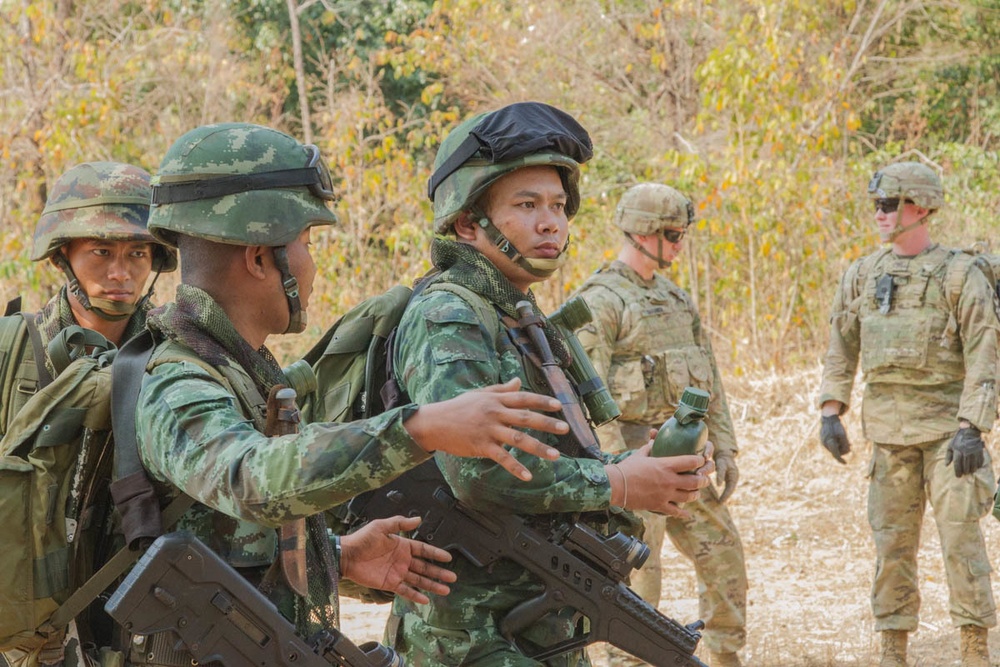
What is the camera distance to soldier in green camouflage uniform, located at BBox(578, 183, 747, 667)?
243 inches

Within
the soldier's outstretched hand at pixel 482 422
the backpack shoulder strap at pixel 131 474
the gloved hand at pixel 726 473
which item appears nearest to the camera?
the soldier's outstretched hand at pixel 482 422

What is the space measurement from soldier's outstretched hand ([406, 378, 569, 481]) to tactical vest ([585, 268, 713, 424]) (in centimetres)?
429

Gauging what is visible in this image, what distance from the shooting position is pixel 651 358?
6254 millimetres

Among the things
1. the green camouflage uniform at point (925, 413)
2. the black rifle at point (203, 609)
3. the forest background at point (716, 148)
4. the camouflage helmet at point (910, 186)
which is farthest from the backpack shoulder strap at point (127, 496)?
the camouflage helmet at point (910, 186)

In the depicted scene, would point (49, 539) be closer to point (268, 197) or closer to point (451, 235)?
point (268, 197)

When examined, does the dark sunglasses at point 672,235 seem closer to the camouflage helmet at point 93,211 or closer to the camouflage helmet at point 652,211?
the camouflage helmet at point 652,211

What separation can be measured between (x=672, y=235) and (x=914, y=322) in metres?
1.39

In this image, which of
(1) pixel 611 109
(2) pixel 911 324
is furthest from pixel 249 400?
(1) pixel 611 109

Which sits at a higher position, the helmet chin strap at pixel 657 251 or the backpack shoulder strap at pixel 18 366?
the helmet chin strap at pixel 657 251

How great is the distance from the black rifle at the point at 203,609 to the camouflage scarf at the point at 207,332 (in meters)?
0.37

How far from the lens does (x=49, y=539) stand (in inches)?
92.7

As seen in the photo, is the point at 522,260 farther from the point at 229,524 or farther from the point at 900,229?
the point at 900,229

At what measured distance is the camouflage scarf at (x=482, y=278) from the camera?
11.1 feet

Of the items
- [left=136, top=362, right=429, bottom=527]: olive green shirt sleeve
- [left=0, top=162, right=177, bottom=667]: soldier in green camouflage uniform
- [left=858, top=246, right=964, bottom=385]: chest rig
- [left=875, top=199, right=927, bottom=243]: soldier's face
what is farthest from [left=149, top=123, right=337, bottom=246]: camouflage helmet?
[left=875, top=199, right=927, bottom=243]: soldier's face
